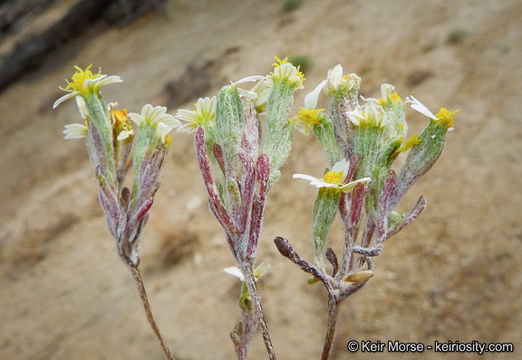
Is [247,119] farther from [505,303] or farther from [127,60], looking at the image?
[127,60]

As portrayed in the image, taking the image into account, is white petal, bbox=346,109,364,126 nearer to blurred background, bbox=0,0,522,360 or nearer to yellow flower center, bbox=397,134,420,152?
yellow flower center, bbox=397,134,420,152

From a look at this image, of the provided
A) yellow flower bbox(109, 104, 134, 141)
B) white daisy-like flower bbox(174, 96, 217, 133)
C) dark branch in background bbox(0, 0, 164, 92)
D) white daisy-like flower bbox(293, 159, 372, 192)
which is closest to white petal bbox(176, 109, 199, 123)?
white daisy-like flower bbox(174, 96, 217, 133)

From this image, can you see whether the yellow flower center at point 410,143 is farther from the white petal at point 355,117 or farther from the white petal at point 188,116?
the white petal at point 188,116

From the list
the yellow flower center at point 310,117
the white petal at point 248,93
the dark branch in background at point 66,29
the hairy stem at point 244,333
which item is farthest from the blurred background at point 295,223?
the dark branch in background at point 66,29

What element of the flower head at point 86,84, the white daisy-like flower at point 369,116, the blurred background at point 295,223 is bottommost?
the blurred background at point 295,223

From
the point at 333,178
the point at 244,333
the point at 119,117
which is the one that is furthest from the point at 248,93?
the point at 244,333
